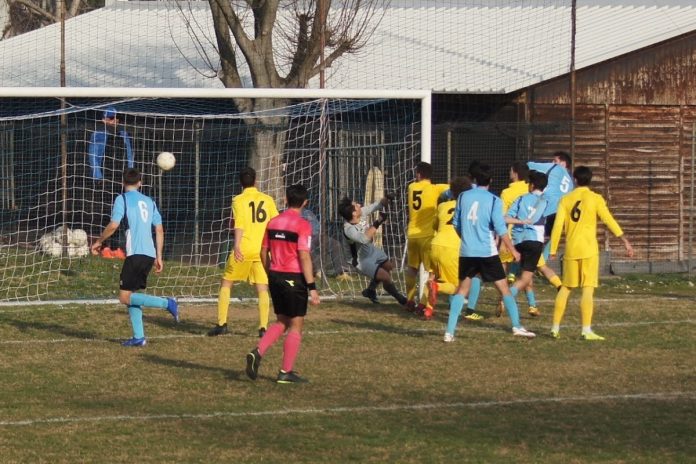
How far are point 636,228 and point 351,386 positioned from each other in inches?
483

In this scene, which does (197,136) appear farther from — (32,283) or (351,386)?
(351,386)

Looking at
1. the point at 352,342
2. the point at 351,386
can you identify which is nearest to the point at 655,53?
the point at 352,342

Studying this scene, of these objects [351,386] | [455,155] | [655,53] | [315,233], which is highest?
[655,53]

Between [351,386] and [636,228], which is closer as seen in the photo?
[351,386]

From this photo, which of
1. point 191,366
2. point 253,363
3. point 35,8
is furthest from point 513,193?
point 35,8

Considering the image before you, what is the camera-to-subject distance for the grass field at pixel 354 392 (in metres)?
8.65

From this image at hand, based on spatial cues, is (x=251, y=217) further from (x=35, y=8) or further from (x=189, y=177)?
(x=35, y=8)

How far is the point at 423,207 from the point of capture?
51.9 ft

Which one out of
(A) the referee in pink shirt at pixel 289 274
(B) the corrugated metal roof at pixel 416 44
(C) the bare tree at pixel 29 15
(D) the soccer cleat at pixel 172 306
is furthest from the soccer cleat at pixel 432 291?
(C) the bare tree at pixel 29 15

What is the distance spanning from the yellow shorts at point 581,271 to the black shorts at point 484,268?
2.26 ft

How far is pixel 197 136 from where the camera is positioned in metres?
22.8

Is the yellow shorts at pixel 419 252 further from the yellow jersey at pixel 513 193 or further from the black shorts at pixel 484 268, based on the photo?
the black shorts at pixel 484 268

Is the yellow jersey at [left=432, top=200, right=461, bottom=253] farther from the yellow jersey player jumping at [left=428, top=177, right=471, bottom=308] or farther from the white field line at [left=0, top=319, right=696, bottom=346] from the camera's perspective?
the white field line at [left=0, top=319, right=696, bottom=346]

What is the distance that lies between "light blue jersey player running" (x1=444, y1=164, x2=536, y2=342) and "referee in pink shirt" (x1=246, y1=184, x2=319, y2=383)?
9.66 ft
